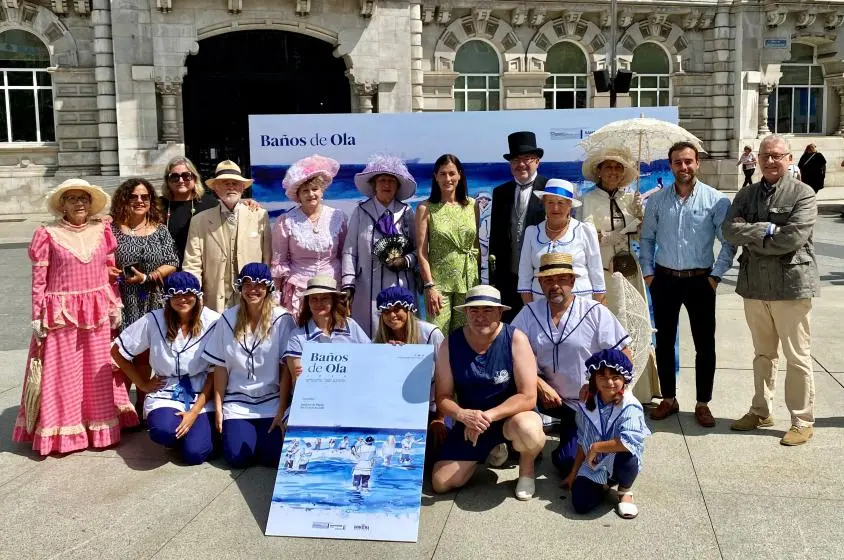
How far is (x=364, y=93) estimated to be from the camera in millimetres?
20516

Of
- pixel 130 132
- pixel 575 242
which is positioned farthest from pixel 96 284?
pixel 130 132

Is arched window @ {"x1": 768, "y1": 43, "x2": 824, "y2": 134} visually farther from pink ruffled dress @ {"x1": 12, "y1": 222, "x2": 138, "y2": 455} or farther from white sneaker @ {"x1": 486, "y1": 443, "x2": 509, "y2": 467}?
pink ruffled dress @ {"x1": 12, "y1": 222, "x2": 138, "y2": 455}

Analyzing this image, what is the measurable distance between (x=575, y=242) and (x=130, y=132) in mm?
16704

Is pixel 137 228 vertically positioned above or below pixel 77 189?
below

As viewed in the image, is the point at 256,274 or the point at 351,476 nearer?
the point at 351,476

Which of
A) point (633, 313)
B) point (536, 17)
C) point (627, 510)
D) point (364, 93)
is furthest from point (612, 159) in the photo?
point (536, 17)

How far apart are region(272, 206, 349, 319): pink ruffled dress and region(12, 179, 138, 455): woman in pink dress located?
115cm

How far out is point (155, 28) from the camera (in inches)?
755

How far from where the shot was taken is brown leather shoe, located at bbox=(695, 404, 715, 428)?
18.4ft

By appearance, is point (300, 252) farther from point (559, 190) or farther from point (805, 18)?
point (805, 18)

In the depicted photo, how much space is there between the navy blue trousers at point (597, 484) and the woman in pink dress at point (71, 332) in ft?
10.2

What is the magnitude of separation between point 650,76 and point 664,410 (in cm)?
2052

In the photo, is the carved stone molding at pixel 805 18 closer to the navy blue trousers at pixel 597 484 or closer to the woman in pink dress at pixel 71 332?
the navy blue trousers at pixel 597 484

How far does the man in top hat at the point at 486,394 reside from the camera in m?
4.49
